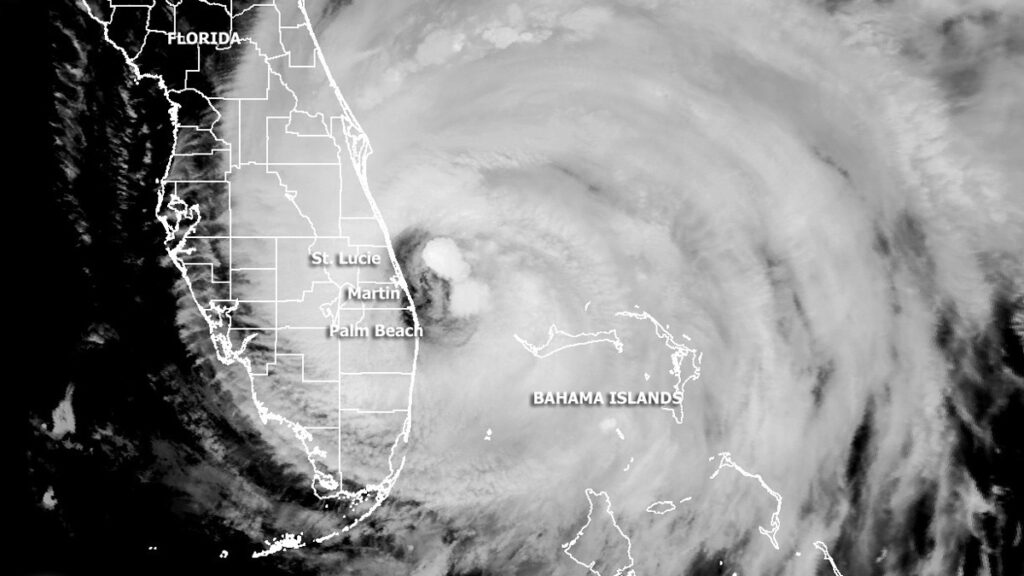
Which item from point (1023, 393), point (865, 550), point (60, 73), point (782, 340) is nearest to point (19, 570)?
point (60, 73)

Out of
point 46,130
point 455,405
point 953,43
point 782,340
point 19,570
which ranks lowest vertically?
point 19,570

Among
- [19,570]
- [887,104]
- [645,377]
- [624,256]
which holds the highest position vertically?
[887,104]

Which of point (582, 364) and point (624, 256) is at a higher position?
point (624, 256)

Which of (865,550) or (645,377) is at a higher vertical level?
(645,377)

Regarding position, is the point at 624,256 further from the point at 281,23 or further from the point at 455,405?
the point at 281,23

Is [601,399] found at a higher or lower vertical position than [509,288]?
lower

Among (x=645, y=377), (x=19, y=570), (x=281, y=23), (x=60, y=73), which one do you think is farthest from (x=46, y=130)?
(x=645, y=377)

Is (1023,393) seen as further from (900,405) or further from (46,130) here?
(46,130)
